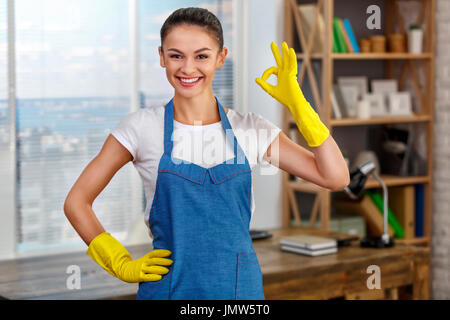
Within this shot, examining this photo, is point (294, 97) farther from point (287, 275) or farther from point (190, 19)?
point (287, 275)

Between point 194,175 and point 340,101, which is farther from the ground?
point 340,101

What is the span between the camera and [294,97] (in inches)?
61.1

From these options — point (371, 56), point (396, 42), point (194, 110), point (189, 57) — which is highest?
point (396, 42)

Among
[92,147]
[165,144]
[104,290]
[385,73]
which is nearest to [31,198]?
[92,147]

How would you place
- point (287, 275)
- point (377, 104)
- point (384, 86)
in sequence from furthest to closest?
point (384, 86), point (377, 104), point (287, 275)

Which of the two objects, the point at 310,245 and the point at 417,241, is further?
the point at 417,241

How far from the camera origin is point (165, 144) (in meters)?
1.57

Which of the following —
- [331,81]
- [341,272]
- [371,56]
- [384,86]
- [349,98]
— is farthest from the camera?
[384,86]

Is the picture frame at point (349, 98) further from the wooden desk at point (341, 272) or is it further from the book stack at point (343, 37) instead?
the wooden desk at point (341, 272)

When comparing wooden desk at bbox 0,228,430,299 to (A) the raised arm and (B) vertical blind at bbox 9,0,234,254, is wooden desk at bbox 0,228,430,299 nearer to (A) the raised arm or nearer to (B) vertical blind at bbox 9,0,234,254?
(B) vertical blind at bbox 9,0,234,254

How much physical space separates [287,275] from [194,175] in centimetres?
130

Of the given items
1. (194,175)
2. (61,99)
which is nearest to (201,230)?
(194,175)
